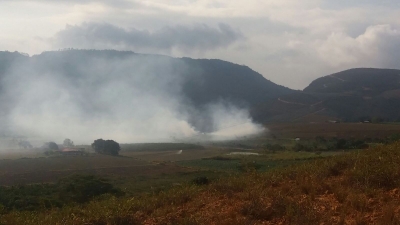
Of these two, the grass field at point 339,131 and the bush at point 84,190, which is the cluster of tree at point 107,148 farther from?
the bush at point 84,190

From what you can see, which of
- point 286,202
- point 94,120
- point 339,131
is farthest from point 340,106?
point 286,202

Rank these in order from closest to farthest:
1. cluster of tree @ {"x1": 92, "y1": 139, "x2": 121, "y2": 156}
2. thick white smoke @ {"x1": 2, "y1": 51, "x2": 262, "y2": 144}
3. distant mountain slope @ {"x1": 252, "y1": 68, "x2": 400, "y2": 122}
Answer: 1. cluster of tree @ {"x1": 92, "y1": 139, "x2": 121, "y2": 156}
2. thick white smoke @ {"x1": 2, "y1": 51, "x2": 262, "y2": 144}
3. distant mountain slope @ {"x1": 252, "y1": 68, "x2": 400, "y2": 122}

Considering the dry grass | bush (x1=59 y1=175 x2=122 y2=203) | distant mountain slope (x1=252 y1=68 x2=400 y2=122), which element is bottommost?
bush (x1=59 y1=175 x2=122 y2=203)

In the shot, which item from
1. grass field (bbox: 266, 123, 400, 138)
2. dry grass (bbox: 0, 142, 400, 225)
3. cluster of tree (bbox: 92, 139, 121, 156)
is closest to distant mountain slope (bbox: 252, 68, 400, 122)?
grass field (bbox: 266, 123, 400, 138)

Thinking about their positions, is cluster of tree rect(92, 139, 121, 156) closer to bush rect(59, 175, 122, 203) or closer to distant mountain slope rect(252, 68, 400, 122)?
bush rect(59, 175, 122, 203)

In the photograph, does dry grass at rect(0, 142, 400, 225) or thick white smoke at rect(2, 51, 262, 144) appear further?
thick white smoke at rect(2, 51, 262, 144)

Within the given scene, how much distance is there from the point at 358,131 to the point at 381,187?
90.5 m

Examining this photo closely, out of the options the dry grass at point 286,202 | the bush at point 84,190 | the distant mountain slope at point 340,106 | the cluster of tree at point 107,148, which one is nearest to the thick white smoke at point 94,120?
the distant mountain slope at point 340,106

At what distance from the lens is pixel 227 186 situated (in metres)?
12.2

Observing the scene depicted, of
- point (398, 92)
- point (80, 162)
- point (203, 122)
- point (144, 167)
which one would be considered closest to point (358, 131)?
point (144, 167)

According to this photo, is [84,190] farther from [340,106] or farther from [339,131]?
[340,106]

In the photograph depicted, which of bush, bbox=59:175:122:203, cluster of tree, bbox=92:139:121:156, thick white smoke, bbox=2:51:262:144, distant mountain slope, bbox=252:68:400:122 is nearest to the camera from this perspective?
bush, bbox=59:175:122:203

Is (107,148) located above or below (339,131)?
above

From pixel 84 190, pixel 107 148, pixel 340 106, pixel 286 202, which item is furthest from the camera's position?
pixel 340 106
